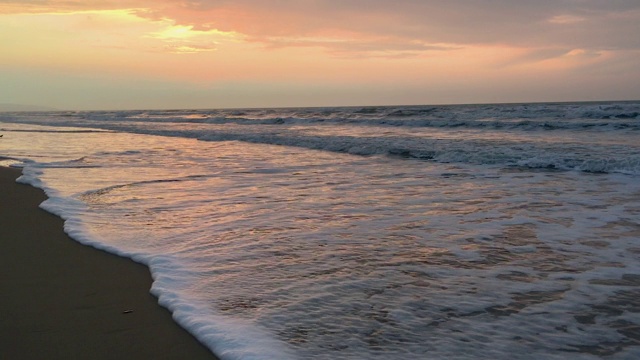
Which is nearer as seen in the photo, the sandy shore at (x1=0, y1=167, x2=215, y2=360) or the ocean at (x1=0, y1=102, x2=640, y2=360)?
the sandy shore at (x1=0, y1=167, x2=215, y2=360)

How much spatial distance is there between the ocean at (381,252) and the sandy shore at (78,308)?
0.18 m

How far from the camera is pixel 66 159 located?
13.6 metres

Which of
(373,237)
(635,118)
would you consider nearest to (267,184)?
(373,237)

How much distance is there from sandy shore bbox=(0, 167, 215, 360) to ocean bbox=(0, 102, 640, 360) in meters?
0.18

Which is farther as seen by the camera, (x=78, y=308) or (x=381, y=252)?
(x=381, y=252)

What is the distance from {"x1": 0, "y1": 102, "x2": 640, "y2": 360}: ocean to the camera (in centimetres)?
313

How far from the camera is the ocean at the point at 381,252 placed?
3129 millimetres

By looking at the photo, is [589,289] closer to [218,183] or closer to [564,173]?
[218,183]

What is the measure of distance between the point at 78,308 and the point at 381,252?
102 inches

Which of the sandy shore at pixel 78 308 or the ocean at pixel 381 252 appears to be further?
the ocean at pixel 381 252

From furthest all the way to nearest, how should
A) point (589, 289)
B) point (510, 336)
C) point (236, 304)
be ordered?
point (589, 289), point (236, 304), point (510, 336)

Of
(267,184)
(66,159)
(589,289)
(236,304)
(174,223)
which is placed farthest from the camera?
(66,159)

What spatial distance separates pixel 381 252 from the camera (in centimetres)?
488

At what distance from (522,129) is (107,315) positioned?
75.6 ft
